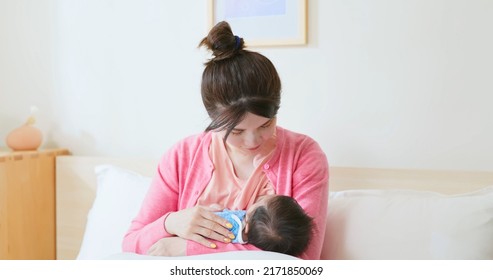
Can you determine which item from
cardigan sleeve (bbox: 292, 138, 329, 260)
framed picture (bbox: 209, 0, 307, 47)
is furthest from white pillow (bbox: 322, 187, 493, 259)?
framed picture (bbox: 209, 0, 307, 47)

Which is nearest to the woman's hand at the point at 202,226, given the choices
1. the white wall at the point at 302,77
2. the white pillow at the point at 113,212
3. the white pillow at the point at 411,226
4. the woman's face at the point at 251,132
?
the woman's face at the point at 251,132

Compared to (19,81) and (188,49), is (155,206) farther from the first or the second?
(19,81)

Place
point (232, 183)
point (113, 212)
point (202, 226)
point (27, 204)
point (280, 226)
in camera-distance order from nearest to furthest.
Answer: point (280, 226) → point (202, 226) → point (232, 183) → point (113, 212) → point (27, 204)

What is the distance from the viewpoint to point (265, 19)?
1.63m

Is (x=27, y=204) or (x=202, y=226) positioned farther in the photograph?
(x=27, y=204)

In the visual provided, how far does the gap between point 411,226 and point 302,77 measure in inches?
22.9

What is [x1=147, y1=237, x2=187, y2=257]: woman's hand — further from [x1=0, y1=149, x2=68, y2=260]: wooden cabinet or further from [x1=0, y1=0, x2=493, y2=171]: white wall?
[x1=0, y1=149, x2=68, y2=260]: wooden cabinet

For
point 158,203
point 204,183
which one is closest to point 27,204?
point 158,203

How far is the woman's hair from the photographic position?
1.13 metres

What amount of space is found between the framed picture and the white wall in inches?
1.4

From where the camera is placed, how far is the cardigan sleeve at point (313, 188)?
1.17 metres

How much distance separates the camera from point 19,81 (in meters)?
1.97

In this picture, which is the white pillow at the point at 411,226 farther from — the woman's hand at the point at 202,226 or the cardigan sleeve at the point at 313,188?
the woman's hand at the point at 202,226

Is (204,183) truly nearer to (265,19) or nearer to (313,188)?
(313,188)
